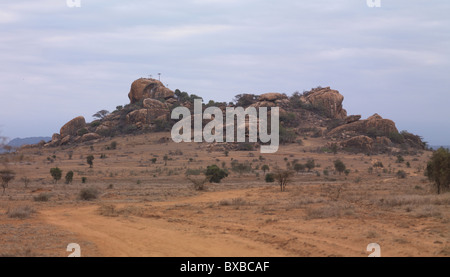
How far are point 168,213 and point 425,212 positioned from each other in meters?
8.42

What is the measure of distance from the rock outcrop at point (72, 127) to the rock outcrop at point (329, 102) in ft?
120

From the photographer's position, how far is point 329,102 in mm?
69938

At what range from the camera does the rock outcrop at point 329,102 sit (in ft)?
228

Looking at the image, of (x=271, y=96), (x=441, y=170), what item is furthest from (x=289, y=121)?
(x=441, y=170)

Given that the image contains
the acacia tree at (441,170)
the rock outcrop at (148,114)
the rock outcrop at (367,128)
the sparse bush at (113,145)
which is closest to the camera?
the acacia tree at (441,170)

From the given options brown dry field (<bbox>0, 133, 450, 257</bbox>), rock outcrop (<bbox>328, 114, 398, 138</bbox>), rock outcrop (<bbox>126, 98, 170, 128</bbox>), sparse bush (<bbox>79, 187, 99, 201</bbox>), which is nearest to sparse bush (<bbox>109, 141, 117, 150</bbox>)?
rock outcrop (<bbox>126, 98, 170, 128</bbox>)

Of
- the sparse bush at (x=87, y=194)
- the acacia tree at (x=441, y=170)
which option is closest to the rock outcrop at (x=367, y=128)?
the acacia tree at (x=441, y=170)

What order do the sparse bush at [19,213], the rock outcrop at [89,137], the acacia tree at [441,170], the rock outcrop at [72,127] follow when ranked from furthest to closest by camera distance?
1. the rock outcrop at [72,127]
2. the rock outcrop at [89,137]
3. the acacia tree at [441,170]
4. the sparse bush at [19,213]

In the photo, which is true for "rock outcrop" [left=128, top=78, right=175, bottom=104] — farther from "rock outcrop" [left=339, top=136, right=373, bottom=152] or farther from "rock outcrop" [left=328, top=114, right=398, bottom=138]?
"rock outcrop" [left=339, top=136, right=373, bottom=152]

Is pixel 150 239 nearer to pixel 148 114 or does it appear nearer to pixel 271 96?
pixel 148 114

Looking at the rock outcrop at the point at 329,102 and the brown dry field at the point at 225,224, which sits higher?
the rock outcrop at the point at 329,102

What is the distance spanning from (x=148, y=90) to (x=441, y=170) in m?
61.3

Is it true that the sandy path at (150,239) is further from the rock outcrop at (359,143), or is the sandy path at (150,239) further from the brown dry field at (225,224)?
the rock outcrop at (359,143)
